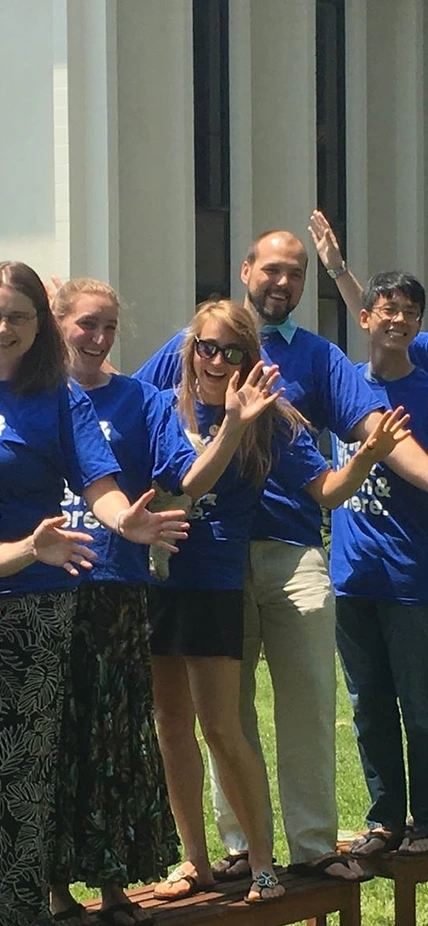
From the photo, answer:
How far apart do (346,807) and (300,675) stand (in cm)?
290

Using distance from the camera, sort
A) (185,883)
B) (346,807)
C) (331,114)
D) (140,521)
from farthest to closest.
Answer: (331,114)
(346,807)
(185,883)
(140,521)

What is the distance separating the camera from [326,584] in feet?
17.8

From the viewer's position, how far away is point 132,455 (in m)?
4.92

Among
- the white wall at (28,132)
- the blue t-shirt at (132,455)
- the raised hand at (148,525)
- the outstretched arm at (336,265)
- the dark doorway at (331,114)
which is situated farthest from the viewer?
the dark doorway at (331,114)

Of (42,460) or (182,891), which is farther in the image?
(182,891)

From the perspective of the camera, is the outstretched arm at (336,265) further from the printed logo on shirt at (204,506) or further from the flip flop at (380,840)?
the flip flop at (380,840)

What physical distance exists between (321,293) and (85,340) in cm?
1866

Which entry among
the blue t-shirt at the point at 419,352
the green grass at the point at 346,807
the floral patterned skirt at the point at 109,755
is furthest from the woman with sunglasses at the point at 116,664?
the green grass at the point at 346,807

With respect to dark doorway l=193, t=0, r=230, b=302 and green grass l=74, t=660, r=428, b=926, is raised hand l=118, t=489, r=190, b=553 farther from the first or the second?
dark doorway l=193, t=0, r=230, b=302

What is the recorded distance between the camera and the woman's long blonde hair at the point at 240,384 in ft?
16.7

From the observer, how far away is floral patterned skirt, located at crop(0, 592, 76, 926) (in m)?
4.45

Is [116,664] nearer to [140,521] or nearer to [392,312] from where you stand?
[140,521]

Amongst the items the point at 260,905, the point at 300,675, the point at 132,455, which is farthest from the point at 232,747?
the point at 132,455

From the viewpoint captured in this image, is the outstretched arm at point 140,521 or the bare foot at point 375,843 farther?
the bare foot at point 375,843
